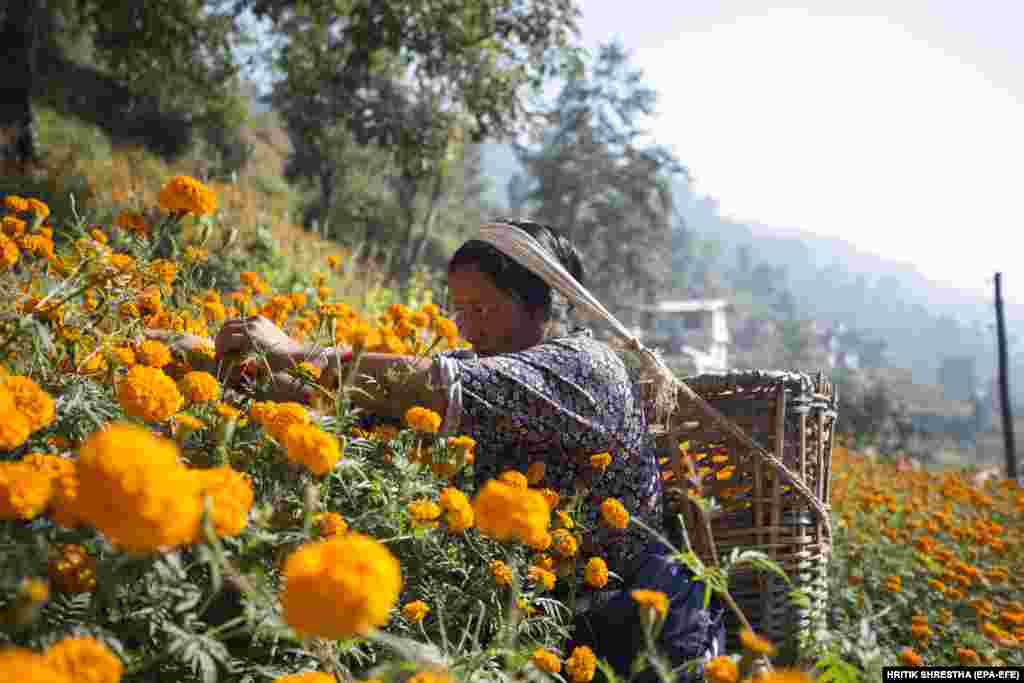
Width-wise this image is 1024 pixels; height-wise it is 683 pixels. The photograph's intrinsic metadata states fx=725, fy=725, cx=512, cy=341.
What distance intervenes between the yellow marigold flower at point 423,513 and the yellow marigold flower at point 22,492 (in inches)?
19.1

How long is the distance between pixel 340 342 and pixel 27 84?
281 inches

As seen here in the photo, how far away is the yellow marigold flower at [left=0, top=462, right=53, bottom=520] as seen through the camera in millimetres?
727

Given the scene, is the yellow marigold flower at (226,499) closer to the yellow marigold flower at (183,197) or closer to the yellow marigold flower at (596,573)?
the yellow marigold flower at (183,197)

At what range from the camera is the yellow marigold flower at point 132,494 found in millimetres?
574

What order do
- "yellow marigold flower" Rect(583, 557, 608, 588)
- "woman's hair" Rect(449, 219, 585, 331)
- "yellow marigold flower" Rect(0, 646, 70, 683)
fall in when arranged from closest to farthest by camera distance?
"yellow marigold flower" Rect(0, 646, 70, 683) → "yellow marigold flower" Rect(583, 557, 608, 588) → "woman's hair" Rect(449, 219, 585, 331)

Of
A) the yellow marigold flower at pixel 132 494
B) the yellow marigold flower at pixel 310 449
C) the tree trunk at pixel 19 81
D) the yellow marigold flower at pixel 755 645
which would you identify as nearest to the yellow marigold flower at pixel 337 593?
the yellow marigold flower at pixel 132 494

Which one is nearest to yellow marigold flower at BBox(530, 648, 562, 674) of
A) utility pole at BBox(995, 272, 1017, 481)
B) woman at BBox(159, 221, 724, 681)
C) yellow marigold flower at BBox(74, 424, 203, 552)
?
woman at BBox(159, 221, 724, 681)

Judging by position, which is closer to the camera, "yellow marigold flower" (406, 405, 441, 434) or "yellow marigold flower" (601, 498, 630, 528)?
"yellow marigold flower" (406, 405, 441, 434)

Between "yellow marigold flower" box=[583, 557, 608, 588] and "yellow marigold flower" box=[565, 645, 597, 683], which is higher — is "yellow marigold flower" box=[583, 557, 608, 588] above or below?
above

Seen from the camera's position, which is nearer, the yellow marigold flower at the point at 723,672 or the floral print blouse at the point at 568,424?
the yellow marigold flower at the point at 723,672

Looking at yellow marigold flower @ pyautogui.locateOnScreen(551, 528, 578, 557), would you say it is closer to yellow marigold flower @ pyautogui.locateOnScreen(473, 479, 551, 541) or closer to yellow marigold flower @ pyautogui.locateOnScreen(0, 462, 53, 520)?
yellow marigold flower @ pyautogui.locateOnScreen(473, 479, 551, 541)

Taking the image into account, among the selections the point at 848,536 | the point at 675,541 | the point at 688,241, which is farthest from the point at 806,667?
the point at 688,241

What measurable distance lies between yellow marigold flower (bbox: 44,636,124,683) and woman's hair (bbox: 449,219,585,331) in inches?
52.6

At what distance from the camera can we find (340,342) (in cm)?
191
